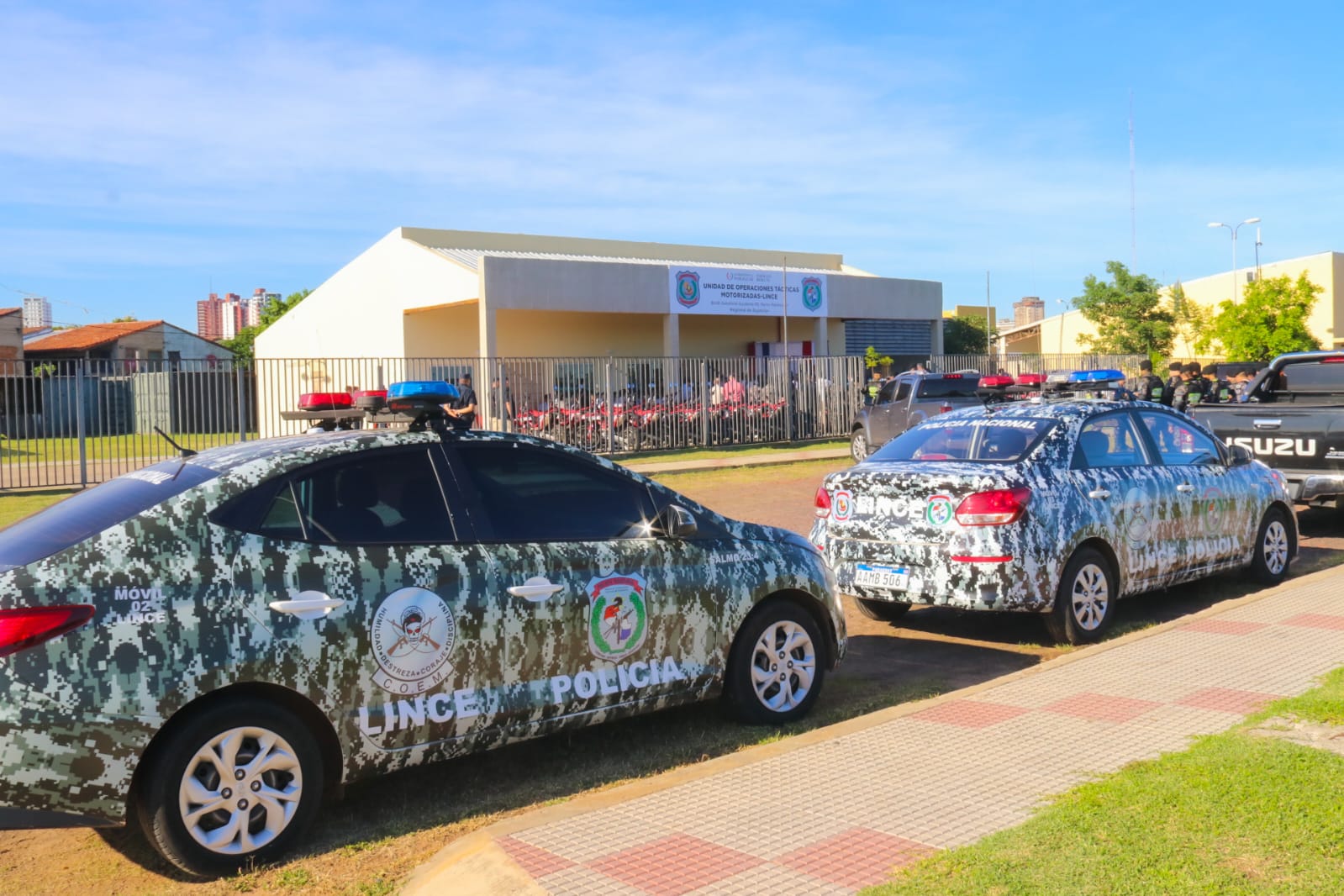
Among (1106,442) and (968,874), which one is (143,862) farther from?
(1106,442)

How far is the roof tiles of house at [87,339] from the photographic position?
5281 cm

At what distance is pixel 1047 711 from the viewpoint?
5.79 meters

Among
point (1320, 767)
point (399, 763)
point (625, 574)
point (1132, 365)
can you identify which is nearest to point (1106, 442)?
point (1320, 767)

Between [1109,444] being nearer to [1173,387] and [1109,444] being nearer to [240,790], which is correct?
[240,790]

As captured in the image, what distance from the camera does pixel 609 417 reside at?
26875mm

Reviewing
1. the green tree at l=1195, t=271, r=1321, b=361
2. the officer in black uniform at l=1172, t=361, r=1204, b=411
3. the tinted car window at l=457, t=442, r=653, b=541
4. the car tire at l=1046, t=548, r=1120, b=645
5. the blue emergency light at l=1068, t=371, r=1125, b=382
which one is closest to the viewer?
the tinted car window at l=457, t=442, r=653, b=541

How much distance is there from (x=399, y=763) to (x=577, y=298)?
93.3 feet

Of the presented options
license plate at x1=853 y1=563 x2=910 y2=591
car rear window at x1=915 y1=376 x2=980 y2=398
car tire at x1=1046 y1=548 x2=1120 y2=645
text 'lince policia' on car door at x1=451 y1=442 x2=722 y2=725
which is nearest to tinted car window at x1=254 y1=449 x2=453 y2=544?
text 'lince policia' on car door at x1=451 y1=442 x2=722 y2=725

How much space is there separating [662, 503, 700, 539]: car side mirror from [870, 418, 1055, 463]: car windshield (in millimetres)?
2947

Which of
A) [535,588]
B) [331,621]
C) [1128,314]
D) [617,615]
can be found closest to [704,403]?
[617,615]

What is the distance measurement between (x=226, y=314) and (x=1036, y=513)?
173 metres

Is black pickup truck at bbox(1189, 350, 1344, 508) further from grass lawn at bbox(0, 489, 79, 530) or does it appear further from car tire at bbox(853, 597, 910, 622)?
grass lawn at bbox(0, 489, 79, 530)

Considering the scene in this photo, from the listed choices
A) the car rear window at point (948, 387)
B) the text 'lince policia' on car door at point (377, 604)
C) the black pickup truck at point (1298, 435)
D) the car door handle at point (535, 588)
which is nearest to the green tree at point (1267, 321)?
the car rear window at point (948, 387)

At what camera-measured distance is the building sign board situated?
112 ft
